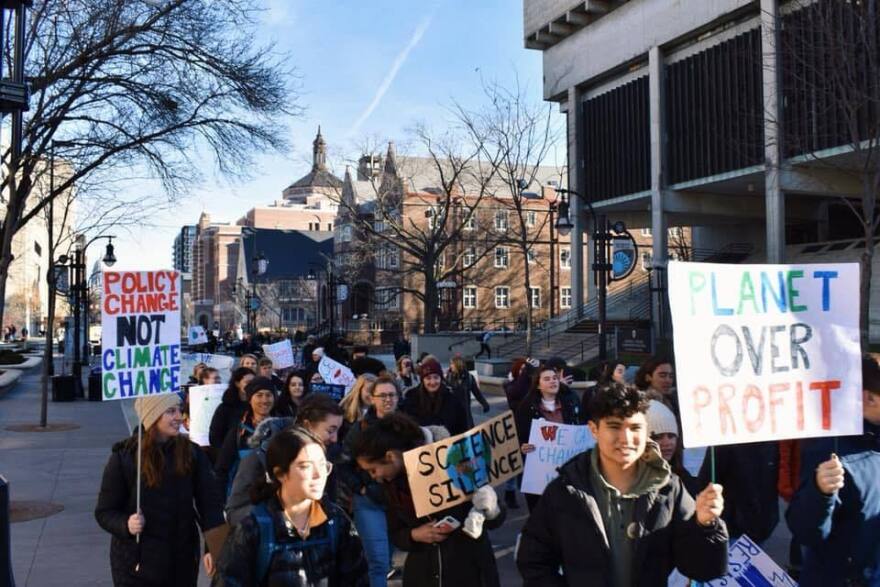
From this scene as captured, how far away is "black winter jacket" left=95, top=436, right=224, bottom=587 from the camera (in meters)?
4.84

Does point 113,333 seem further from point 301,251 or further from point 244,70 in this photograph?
point 301,251

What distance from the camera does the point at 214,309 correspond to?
155375mm

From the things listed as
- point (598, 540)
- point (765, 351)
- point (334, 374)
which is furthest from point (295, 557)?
point (334, 374)

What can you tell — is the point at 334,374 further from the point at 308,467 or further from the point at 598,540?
the point at 598,540

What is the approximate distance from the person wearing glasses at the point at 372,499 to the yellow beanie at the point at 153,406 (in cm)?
108

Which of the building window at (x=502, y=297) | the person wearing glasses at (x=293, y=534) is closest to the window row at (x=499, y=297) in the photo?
the building window at (x=502, y=297)

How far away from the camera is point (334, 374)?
12484mm

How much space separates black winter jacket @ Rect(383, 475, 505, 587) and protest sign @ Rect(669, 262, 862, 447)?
155 cm

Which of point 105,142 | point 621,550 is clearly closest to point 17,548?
point 621,550

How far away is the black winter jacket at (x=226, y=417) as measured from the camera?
7.61m

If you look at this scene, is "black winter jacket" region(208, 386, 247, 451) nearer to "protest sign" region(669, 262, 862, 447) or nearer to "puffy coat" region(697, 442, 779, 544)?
"puffy coat" region(697, 442, 779, 544)

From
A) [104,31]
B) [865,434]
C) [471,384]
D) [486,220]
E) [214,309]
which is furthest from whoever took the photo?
[214,309]

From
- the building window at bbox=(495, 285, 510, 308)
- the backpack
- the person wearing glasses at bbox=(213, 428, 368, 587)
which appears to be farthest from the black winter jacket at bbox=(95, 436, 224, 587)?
the building window at bbox=(495, 285, 510, 308)

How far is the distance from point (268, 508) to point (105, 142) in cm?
1407
